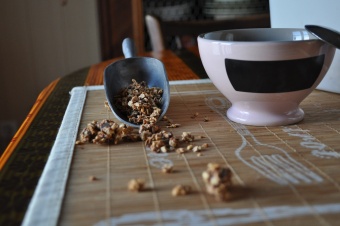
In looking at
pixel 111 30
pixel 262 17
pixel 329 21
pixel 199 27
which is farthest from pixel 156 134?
pixel 111 30

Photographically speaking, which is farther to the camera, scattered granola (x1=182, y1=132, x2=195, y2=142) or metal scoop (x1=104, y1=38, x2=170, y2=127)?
metal scoop (x1=104, y1=38, x2=170, y2=127)

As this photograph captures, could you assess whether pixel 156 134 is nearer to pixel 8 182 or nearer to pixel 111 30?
pixel 8 182

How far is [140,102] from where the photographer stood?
2.06 ft

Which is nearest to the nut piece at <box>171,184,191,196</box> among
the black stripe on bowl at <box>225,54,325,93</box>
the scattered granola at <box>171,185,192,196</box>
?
the scattered granola at <box>171,185,192,196</box>

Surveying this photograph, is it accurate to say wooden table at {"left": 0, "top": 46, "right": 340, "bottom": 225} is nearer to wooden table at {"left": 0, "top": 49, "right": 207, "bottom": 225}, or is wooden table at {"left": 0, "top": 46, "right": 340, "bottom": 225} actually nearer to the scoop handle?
wooden table at {"left": 0, "top": 49, "right": 207, "bottom": 225}

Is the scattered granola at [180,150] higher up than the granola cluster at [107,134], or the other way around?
the granola cluster at [107,134]

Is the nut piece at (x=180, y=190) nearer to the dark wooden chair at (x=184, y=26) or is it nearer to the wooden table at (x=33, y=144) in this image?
the wooden table at (x=33, y=144)

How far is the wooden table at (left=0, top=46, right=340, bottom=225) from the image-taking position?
1.19 ft

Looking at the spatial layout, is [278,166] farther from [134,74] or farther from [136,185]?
[134,74]

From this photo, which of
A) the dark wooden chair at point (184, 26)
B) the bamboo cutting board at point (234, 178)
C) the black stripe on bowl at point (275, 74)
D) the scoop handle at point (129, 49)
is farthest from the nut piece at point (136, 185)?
the dark wooden chair at point (184, 26)

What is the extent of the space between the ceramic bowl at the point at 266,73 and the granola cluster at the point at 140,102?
0.32 ft

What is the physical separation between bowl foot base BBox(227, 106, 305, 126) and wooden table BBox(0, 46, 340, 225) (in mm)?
12

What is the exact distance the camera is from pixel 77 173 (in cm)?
45

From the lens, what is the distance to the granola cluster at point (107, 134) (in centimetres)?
53
